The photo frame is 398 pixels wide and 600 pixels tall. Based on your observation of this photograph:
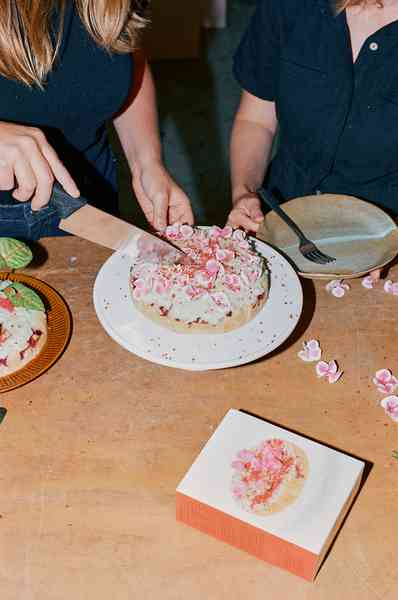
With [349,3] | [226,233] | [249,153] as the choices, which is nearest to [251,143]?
[249,153]

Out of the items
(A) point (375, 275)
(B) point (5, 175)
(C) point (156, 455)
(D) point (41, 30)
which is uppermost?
(D) point (41, 30)

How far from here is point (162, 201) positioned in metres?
1.41

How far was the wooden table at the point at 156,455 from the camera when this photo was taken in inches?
34.7

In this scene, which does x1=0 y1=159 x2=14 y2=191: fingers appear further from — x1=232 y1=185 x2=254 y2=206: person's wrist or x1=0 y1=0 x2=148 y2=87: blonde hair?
x1=232 y1=185 x2=254 y2=206: person's wrist

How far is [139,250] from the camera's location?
1.21 metres

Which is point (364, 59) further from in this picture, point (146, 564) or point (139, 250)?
point (146, 564)

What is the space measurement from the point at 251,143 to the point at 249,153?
3 centimetres

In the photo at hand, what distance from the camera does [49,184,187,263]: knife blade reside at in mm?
1151

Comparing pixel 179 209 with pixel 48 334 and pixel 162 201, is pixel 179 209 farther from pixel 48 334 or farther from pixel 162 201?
pixel 48 334

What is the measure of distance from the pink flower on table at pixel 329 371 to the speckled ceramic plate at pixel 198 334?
0.28ft

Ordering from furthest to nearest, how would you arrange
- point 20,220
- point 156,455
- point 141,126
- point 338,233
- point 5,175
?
1. point 141,126
2. point 20,220
3. point 338,233
4. point 5,175
5. point 156,455

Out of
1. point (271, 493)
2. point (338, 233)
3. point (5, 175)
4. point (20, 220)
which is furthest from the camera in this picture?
point (20, 220)

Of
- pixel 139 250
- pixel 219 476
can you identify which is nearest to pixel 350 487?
pixel 219 476

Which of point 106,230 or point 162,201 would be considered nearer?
point 106,230
